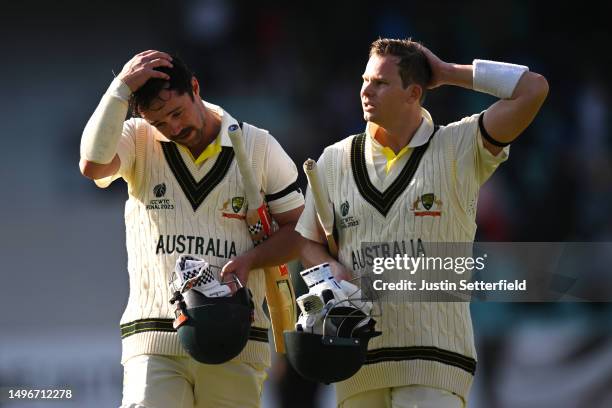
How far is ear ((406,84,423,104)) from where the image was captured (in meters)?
5.05

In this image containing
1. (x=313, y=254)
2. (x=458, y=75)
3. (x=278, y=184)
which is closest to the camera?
(x=458, y=75)

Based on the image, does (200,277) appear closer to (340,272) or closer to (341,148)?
(340,272)

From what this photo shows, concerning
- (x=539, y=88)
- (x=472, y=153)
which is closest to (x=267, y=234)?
(x=472, y=153)

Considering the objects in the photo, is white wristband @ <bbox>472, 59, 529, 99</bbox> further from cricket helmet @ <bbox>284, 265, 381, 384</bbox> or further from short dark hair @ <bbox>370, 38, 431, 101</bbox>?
cricket helmet @ <bbox>284, 265, 381, 384</bbox>

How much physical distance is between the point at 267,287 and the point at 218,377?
1.81ft

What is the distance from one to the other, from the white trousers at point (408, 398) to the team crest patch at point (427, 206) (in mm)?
665

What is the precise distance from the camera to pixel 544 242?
27.8 ft

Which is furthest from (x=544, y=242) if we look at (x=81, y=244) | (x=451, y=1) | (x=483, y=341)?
(x=81, y=244)

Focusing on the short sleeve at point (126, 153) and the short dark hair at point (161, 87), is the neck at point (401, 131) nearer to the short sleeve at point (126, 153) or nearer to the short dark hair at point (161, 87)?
the short dark hair at point (161, 87)

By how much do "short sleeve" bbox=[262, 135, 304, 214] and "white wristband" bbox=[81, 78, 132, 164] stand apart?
67 centimetres

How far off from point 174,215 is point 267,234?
386mm

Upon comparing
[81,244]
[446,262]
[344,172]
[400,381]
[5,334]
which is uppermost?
[81,244]

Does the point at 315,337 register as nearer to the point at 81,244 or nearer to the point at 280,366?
the point at 280,366

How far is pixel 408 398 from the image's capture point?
15.8 ft
